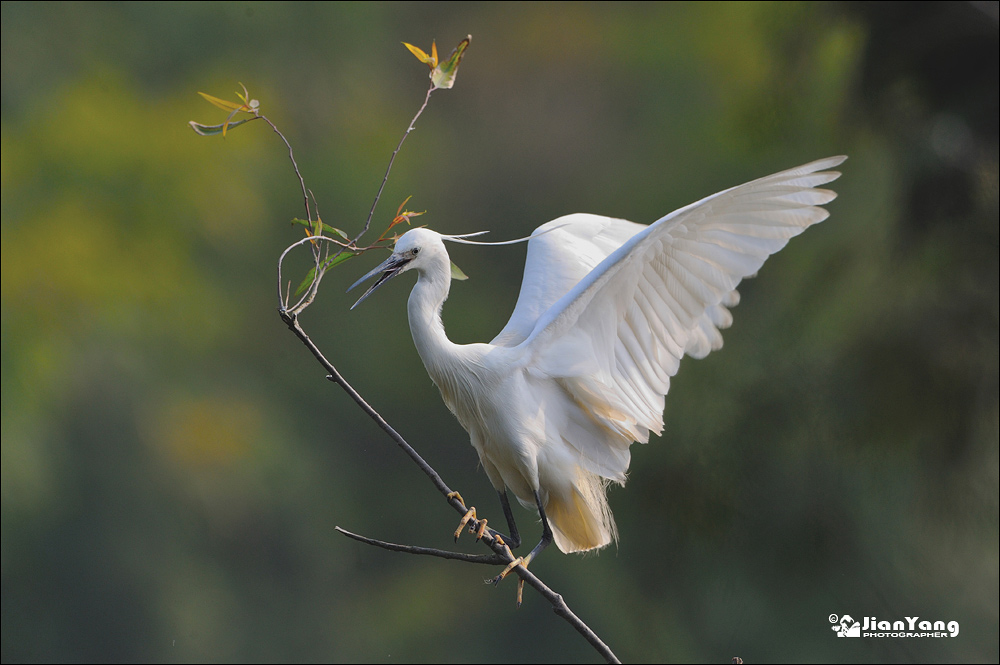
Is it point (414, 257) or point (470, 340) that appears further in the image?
point (470, 340)

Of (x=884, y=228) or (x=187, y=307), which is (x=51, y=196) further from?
(x=884, y=228)

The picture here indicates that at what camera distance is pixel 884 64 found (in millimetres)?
2748

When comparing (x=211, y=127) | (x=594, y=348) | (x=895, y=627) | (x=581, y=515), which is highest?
(x=211, y=127)

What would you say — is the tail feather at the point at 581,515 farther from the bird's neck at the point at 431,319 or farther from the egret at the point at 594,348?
the bird's neck at the point at 431,319

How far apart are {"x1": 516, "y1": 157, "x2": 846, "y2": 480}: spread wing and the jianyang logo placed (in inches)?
75.2

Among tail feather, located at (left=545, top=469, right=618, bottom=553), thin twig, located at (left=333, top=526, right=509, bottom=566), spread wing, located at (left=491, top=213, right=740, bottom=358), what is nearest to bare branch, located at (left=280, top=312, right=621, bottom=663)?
thin twig, located at (left=333, top=526, right=509, bottom=566)

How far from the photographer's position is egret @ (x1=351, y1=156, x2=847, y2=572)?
109 cm

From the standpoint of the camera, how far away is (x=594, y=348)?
1194mm

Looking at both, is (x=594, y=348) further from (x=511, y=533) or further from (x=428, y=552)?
(x=428, y=552)

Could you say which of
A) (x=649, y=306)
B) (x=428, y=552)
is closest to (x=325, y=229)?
(x=428, y=552)

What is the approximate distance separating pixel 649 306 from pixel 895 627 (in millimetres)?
2072

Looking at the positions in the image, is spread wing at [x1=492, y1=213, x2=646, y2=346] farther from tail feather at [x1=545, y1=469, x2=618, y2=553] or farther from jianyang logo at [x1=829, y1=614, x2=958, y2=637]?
jianyang logo at [x1=829, y1=614, x2=958, y2=637]

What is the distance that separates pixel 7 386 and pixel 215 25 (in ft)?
6.54

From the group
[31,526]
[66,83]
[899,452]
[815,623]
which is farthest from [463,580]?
[66,83]
